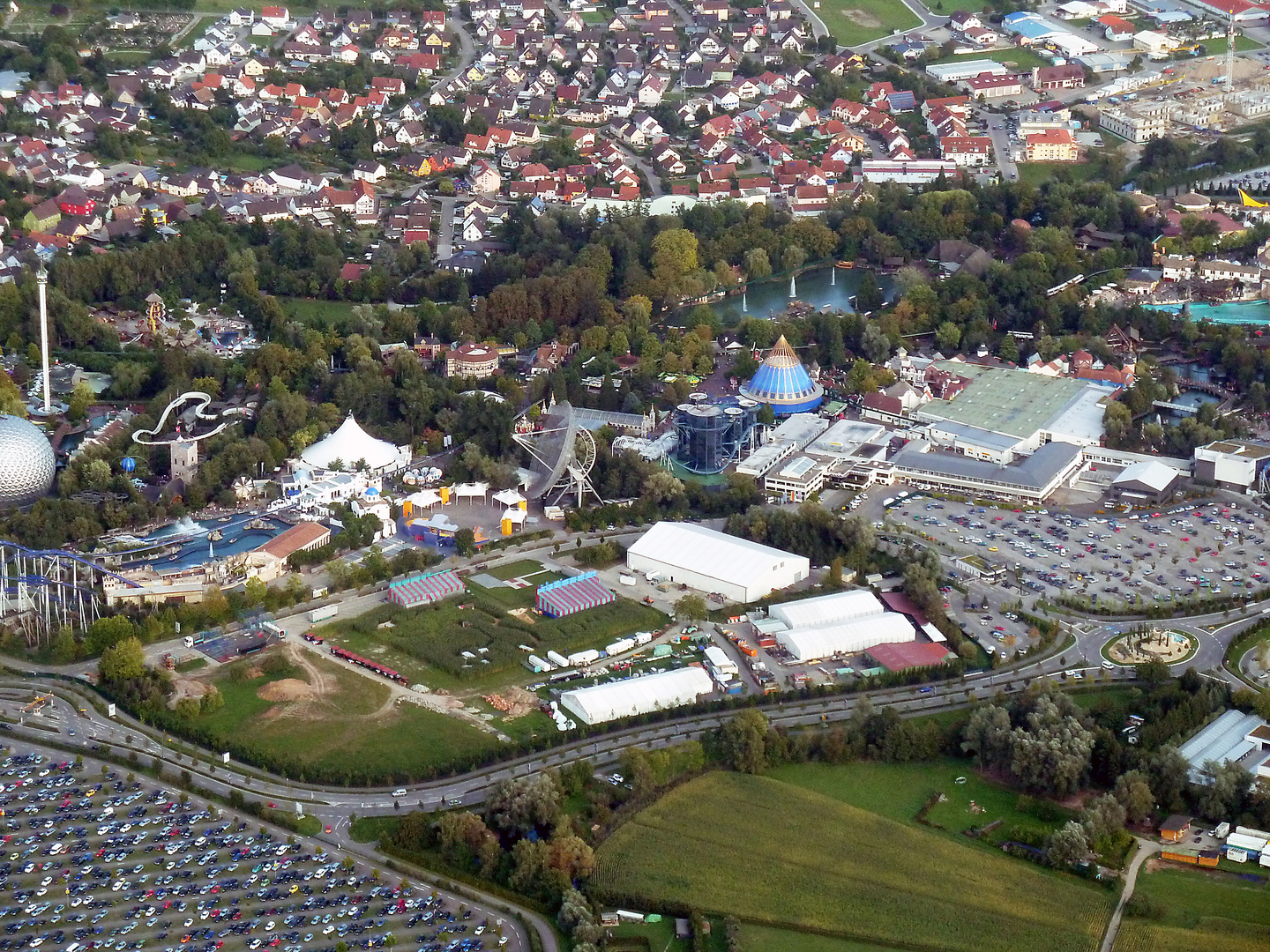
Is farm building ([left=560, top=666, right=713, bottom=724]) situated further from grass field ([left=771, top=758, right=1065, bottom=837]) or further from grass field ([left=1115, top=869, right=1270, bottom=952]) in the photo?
grass field ([left=1115, top=869, right=1270, bottom=952])

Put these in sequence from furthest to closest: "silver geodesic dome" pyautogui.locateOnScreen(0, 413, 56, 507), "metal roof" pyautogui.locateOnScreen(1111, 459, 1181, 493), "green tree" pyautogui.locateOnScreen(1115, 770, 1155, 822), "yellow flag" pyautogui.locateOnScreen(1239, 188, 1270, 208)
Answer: "yellow flag" pyautogui.locateOnScreen(1239, 188, 1270, 208), "metal roof" pyautogui.locateOnScreen(1111, 459, 1181, 493), "silver geodesic dome" pyautogui.locateOnScreen(0, 413, 56, 507), "green tree" pyautogui.locateOnScreen(1115, 770, 1155, 822)

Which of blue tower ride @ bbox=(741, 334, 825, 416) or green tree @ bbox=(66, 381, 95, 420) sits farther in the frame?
blue tower ride @ bbox=(741, 334, 825, 416)

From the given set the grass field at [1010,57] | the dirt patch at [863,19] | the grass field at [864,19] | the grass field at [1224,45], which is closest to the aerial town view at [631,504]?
the grass field at [1010,57]

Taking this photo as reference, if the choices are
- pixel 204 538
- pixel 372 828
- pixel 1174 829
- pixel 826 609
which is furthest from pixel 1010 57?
pixel 372 828

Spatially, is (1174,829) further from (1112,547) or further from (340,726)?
(340,726)

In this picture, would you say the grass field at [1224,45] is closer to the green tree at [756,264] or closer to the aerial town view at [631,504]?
the aerial town view at [631,504]

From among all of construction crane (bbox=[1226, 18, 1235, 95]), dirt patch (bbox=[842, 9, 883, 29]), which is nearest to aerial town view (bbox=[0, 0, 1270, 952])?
construction crane (bbox=[1226, 18, 1235, 95])

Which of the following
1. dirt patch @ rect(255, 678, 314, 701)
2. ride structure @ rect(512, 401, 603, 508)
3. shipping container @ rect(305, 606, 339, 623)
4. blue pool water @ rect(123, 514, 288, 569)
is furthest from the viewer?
ride structure @ rect(512, 401, 603, 508)
